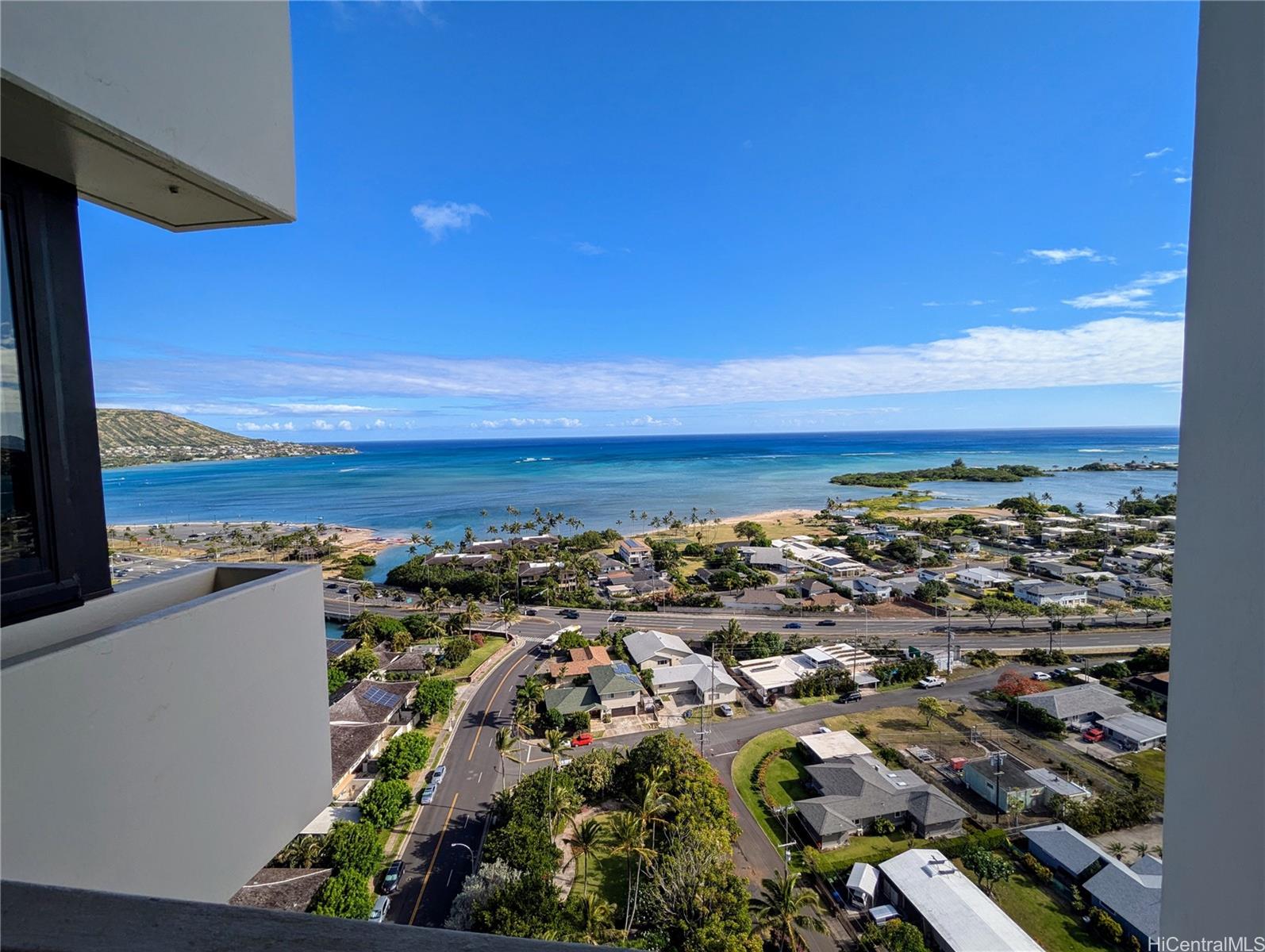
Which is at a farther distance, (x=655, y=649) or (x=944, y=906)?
(x=655, y=649)

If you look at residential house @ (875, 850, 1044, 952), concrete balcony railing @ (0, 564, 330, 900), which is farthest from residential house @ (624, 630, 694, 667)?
concrete balcony railing @ (0, 564, 330, 900)

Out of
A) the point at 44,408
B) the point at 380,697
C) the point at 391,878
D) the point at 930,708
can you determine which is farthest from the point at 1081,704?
the point at 44,408

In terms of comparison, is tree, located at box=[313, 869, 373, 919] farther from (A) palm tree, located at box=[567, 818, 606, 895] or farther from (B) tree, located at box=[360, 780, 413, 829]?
(A) palm tree, located at box=[567, 818, 606, 895]

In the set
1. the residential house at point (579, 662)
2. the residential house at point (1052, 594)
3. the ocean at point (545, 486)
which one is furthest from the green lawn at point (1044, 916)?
the ocean at point (545, 486)

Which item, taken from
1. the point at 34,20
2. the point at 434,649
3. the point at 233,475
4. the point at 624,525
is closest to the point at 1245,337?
the point at 34,20

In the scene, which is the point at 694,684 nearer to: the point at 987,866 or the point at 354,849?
the point at 987,866
